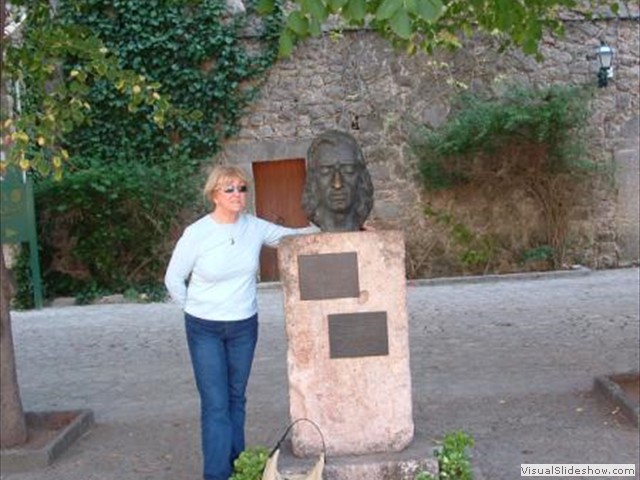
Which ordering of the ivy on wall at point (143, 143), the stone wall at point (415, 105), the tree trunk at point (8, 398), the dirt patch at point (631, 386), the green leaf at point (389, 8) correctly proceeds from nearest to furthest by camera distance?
the green leaf at point (389, 8) < the tree trunk at point (8, 398) < the dirt patch at point (631, 386) < the ivy on wall at point (143, 143) < the stone wall at point (415, 105)

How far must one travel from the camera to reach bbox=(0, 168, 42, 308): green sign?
12336 millimetres

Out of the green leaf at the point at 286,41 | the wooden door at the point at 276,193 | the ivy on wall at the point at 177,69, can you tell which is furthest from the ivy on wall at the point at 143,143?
A: the green leaf at the point at 286,41

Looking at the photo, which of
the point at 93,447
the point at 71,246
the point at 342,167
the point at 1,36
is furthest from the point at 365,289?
the point at 71,246

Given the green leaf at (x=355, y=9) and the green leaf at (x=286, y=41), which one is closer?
the green leaf at (x=355, y=9)

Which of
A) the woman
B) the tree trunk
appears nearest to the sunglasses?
the woman

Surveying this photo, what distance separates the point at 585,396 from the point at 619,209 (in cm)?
842

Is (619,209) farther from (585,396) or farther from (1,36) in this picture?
(1,36)

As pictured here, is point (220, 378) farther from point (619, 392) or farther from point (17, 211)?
point (17, 211)

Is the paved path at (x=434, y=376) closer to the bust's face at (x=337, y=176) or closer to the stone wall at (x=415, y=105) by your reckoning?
the bust's face at (x=337, y=176)

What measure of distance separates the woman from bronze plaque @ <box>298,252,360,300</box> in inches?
9.6

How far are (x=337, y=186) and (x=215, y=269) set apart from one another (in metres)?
0.71

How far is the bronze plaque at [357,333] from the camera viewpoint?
467 centimetres

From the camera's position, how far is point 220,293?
4672 millimetres

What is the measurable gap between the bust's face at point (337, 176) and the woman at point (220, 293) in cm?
23
